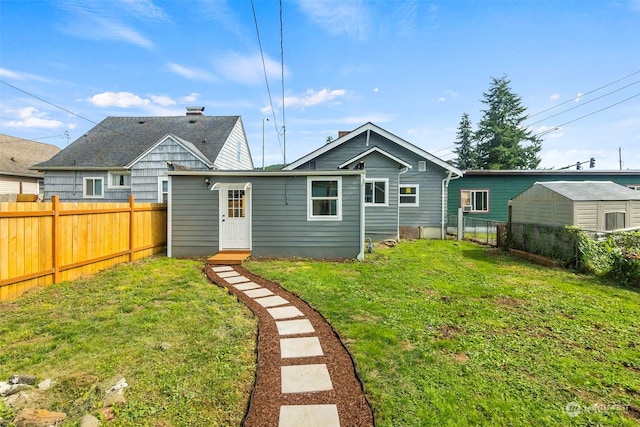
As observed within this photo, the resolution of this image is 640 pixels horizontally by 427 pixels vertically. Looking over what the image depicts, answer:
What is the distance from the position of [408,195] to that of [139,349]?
39.6 ft

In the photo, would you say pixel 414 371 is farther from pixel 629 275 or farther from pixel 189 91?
pixel 189 91

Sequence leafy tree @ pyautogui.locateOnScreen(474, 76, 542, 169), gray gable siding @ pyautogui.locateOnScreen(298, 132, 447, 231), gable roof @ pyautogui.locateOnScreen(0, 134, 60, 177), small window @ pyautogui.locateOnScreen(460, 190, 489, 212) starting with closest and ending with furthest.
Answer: gray gable siding @ pyautogui.locateOnScreen(298, 132, 447, 231) → small window @ pyautogui.locateOnScreen(460, 190, 489, 212) → gable roof @ pyautogui.locateOnScreen(0, 134, 60, 177) → leafy tree @ pyautogui.locateOnScreen(474, 76, 542, 169)

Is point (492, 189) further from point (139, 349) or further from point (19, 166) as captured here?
point (19, 166)

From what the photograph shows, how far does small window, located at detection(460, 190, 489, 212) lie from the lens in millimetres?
15703

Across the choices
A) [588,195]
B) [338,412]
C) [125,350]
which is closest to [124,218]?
[125,350]

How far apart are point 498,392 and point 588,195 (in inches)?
339

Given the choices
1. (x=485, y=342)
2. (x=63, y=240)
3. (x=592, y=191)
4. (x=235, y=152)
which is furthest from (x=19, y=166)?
(x=592, y=191)

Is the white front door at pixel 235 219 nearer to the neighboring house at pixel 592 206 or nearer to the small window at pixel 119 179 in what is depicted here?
the small window at pixel 119 179

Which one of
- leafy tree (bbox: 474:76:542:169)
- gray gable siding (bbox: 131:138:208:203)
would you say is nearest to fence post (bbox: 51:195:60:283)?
gray gable siding (bbox: 131:138:208:203)

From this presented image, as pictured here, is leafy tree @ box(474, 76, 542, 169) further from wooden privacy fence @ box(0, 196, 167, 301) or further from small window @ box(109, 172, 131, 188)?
wooden privacy fence @ box(0, 196, 167, 301)

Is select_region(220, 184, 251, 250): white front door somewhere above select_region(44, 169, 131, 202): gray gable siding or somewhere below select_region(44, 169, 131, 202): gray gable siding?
below

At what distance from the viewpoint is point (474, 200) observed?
51.6 ft

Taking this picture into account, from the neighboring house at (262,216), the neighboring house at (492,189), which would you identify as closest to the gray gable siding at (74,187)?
the neighboring house at (262,216)

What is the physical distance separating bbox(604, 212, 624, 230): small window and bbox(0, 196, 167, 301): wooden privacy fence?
13164 millimetres
